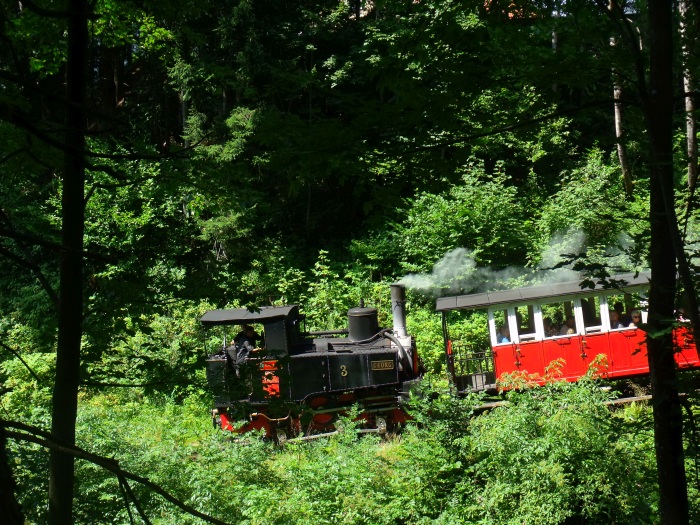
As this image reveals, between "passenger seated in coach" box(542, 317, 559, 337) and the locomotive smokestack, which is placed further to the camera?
the locomotive smokestack

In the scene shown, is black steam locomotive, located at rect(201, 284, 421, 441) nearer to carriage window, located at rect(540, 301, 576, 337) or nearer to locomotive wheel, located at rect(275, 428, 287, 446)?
locomotive wheel, located at rect(275, 428, 287, 446)

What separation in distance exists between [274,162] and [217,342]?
45.3 feet

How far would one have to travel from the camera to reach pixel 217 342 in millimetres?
16703

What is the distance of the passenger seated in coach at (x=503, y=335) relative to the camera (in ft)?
41.1

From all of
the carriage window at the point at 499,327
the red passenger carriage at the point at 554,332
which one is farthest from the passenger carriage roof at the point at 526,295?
the carriage window at the point at 499,327

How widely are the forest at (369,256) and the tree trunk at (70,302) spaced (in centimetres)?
1

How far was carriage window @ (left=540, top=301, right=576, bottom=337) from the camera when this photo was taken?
12.2 m

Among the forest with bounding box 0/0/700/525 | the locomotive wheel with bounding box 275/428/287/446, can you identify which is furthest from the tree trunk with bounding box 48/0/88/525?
the locomotive wheel with bounding box 275/428/287/446

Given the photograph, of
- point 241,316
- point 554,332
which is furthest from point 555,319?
point 241,316

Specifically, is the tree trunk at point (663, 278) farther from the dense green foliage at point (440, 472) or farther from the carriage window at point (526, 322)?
the carriage window at point (526, 322)

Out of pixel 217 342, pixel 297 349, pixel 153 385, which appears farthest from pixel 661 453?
pixel 217 342

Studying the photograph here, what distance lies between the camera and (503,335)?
1262 centimetres

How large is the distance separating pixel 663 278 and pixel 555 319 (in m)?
9.52

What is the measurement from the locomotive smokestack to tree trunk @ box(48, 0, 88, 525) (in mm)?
9648
